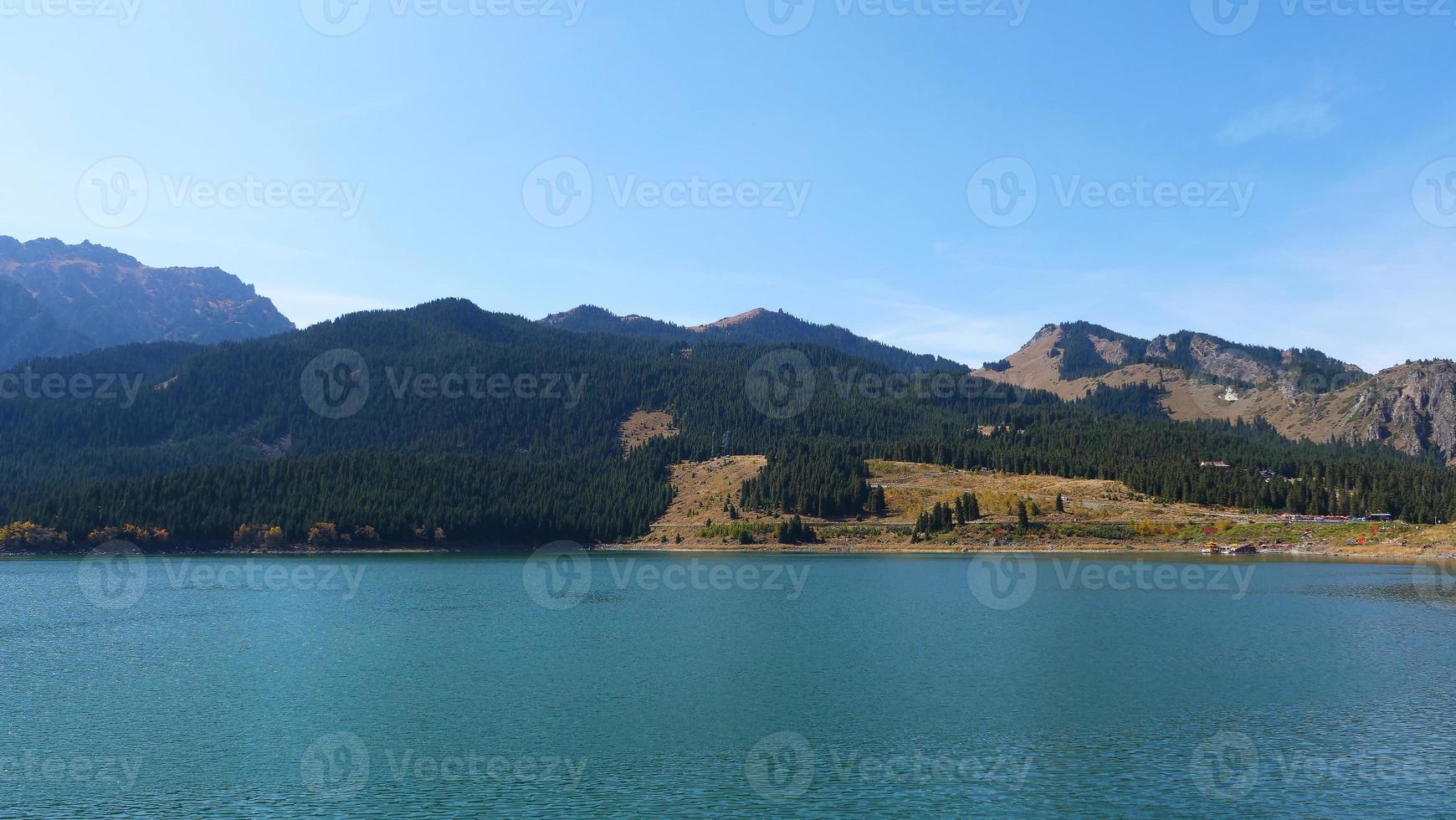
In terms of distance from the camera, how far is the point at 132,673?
63.8m

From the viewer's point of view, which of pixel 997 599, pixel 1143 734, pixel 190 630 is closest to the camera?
pixel 1143 734

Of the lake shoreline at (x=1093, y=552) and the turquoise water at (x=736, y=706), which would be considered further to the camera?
the lake shoreline at (x=1093, y=552)

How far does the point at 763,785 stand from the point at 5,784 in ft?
115

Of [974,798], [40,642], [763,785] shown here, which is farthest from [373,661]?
[974,798]

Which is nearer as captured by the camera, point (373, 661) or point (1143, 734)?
point (1143, 734)

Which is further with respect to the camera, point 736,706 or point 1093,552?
point 1093,552

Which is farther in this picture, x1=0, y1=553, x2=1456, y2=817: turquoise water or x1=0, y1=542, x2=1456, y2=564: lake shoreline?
x1=0, y1=542, x2=1456, y2=564: lake shoreline

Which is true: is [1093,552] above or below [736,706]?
above

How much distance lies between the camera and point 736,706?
53938mm

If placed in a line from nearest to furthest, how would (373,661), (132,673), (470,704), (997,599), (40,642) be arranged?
(470,704) < (132,673) < (373,661) < (40,642) < (997,599)

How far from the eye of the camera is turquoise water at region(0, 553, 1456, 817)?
3866 cm

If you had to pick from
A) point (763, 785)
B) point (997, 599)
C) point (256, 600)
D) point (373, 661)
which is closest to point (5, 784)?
point (373, 661)

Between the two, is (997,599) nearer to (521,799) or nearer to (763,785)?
(763,785)

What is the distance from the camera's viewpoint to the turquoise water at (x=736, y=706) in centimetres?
3866
